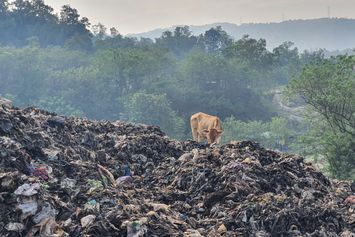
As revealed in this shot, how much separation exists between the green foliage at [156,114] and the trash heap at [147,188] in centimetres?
2789

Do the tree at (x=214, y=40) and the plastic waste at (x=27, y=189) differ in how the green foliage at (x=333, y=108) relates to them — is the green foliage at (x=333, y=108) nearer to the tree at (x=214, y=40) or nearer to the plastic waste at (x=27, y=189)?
the plastic waste at (x=27, y=189)

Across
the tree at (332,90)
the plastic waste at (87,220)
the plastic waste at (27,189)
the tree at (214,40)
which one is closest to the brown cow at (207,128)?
the plastic waste at (87,220)

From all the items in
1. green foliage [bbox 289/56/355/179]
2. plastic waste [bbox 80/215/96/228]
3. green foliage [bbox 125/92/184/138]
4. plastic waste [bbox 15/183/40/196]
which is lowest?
green foliage [bbox 125/92/184/138]

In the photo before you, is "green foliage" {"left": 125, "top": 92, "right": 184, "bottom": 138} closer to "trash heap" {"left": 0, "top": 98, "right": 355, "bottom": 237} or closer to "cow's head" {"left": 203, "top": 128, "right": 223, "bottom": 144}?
"cow's head" {"left": 203, "top": 128, "right": 223, "bottom": 144}

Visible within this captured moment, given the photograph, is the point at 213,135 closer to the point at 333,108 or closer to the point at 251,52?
the point at 333,108

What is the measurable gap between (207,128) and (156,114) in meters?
25.2

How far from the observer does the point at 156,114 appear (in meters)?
40.6

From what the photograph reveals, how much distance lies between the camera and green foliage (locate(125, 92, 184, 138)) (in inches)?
1587

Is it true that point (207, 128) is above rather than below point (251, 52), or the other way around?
above

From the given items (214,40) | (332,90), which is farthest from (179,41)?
(332,90)

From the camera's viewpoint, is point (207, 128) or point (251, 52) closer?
point (207, 128)

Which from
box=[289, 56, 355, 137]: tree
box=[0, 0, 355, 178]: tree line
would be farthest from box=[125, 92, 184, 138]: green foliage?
box=[289, 56, 355, 137]: tree

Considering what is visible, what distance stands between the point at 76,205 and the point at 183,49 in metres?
74.1

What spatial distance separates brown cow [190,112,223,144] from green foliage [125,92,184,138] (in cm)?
2350
